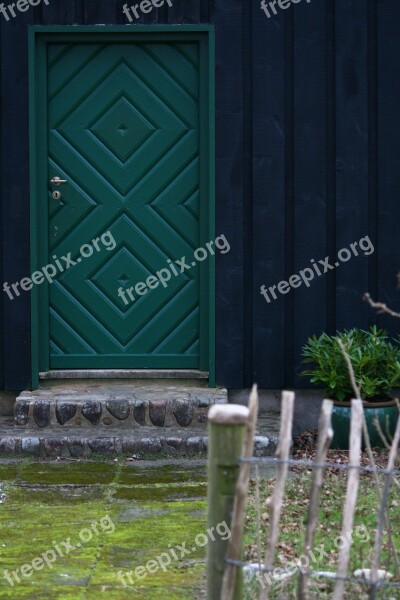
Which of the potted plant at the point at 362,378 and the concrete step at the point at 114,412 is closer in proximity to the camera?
the potted plant at the point at 362,378

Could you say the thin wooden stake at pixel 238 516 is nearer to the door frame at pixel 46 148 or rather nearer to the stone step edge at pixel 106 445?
the stone step edge at pixel 106 445

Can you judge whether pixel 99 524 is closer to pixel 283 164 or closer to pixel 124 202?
pixel 124 202

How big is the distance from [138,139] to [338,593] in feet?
16.4

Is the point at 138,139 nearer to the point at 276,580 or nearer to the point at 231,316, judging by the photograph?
the point at 231,316

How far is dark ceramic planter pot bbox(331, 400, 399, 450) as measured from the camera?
704cm

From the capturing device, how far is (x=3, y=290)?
7785 millimetres

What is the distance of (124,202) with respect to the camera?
7.90 m

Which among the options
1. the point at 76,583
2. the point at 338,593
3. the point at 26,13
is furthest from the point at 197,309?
the point at 338,593

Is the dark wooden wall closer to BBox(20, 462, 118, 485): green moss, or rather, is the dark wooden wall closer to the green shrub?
the green shrub

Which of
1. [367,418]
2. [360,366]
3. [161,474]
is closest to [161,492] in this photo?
[161,474]

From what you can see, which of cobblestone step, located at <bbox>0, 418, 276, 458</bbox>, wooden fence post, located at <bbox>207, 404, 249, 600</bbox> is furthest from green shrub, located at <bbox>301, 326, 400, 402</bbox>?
wooden fence post, located at <bbox>207, 404, 249, 600</bbox>

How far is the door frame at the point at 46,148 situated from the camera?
767cm

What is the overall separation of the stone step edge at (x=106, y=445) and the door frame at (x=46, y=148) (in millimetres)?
876

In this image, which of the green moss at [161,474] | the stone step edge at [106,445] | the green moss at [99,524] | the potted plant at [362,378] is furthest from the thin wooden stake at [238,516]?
the potted plant at [362,378]
